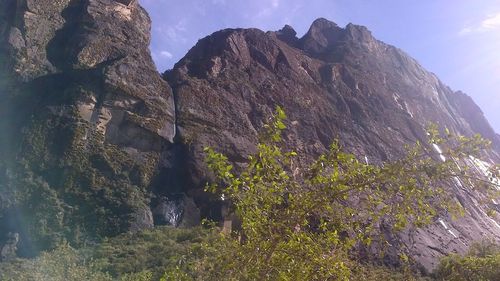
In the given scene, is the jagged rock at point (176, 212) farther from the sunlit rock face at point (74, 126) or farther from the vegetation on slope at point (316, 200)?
the vegetation on slope at point (316, 200)

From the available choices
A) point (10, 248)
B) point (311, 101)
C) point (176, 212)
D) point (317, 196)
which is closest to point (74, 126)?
point (176, 212)

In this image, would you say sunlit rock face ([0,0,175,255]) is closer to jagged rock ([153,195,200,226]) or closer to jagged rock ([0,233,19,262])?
jagged rock ([0,233,19,262])

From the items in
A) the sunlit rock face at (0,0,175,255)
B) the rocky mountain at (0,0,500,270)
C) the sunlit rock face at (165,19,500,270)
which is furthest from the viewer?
the sunlit rock face at (165,19,500,270)

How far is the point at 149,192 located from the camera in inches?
1369

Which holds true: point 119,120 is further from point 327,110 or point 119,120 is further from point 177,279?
point 177,279

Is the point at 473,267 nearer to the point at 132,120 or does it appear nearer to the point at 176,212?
the point at 176,212

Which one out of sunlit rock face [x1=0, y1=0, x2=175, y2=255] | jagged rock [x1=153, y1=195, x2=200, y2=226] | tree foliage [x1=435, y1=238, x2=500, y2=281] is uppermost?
sunlit rock face [x1=0, y1=0, x2=175, y2=255]

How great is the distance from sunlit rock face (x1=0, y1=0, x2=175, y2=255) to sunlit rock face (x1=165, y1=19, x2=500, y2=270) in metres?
3.14

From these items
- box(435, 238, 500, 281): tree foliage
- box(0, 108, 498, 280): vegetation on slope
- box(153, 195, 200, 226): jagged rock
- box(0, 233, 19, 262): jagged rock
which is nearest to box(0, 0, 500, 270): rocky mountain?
box(153, 195, 200, 226): jagged rock

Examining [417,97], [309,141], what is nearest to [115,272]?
[309,141]

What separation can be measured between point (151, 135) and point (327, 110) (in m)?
21.3

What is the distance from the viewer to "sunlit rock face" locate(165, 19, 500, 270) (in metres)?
39.9

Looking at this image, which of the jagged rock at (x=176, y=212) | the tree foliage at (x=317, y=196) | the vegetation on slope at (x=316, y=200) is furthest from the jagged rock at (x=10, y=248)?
the tree foliage at (x=317, y=196)

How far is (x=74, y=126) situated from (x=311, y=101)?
24.3m
